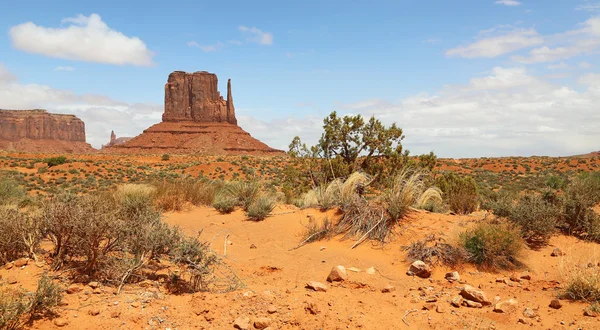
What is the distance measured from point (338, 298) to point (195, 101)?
111887 millimetres

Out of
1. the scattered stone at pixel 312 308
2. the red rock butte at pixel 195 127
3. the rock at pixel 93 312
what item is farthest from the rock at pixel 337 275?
the red rock butte at pixel 195 127

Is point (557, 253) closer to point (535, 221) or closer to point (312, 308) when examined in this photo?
point (535, 221)

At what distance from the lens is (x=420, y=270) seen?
5.68m

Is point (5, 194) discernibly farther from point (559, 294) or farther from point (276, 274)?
point (559, 294)

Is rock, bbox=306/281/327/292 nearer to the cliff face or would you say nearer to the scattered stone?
the scattered stone

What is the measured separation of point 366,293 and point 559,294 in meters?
2.33

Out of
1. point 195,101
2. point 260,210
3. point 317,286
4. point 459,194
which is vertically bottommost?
point 317,286

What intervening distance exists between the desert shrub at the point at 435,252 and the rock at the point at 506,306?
55.6 inches

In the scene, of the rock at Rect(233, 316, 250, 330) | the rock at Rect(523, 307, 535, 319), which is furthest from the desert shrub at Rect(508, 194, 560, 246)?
the rock at Rect(233, 316, 250, 330)

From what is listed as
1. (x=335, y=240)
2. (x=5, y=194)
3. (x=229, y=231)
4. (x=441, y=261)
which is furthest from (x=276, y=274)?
(x=5, y=194)

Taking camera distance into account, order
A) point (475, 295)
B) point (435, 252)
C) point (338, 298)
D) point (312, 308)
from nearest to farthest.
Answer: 1. point (312, 308)
2. point (475, 295)
3. point (338, 298)
4. point (435, 252)

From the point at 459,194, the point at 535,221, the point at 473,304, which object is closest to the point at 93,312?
the point at 473,304

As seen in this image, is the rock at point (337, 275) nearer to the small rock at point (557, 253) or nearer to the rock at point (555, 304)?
the rock at point (555, 304)

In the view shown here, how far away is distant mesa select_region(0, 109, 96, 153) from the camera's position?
124113 millimetres
